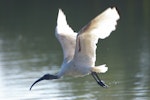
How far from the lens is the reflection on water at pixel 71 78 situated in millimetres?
12430

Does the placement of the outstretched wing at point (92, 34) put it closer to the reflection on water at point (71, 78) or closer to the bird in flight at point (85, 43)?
the bird in flight at point (85, 43)

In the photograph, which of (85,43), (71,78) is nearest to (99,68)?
(85,43)

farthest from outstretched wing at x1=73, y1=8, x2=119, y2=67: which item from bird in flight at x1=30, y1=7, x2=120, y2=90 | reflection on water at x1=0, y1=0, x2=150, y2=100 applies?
reflection on water at x1=0, y1=0, x2=150, y2=100

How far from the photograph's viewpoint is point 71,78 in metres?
14.2

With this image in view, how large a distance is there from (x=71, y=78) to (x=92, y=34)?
4.85 metres

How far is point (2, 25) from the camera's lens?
28531 mm

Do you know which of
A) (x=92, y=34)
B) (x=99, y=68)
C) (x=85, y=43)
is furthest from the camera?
(x=99, y=68)

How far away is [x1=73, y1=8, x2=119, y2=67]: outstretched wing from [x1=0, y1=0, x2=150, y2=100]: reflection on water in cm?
206

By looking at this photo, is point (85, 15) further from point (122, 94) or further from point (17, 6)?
point (122, 94)


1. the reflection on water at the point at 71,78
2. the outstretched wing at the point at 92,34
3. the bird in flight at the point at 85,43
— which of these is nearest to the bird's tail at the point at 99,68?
the bird in flight at the point at 85,43

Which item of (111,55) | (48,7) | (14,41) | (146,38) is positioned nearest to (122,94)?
(111,55)

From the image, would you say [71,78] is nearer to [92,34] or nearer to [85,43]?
[85,43]

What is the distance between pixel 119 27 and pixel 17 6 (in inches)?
583

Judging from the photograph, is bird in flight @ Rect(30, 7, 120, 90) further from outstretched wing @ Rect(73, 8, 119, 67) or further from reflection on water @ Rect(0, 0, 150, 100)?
reflection on water @ Rect(0, 0, 150, 100)
